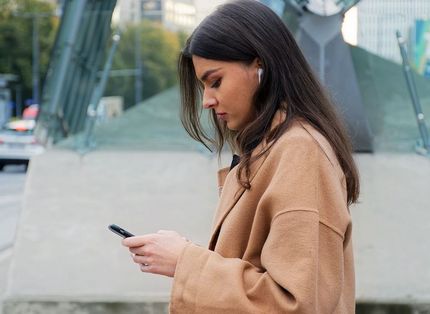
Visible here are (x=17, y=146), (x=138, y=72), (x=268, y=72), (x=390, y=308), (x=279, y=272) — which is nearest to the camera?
(x=279, y=272)

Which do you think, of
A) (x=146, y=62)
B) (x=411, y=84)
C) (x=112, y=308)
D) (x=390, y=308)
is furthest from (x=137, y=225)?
(x=146, y=62)

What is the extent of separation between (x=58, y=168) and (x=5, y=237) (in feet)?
12.3

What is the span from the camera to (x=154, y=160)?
26.3 ft

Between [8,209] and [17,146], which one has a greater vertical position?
[8,209]

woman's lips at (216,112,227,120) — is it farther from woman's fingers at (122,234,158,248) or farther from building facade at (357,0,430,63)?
building facade at (357,0,430,63)

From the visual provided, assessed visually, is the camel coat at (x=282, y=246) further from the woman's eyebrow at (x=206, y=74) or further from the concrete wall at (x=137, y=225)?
the concrete wall at (x=137, y=225)

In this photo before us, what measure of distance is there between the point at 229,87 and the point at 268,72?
86 mm

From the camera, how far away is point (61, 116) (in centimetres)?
1120

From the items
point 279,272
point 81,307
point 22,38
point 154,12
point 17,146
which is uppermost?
point 279,272

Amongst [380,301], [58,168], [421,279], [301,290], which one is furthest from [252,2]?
[58,168]

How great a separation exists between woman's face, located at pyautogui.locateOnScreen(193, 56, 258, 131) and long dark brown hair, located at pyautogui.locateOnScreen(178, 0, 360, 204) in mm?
14

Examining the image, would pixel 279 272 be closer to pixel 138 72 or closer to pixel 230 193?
pixel 230 193

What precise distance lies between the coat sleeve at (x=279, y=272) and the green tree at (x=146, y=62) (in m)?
6.89

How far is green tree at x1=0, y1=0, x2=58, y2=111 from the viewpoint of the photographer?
208ft
